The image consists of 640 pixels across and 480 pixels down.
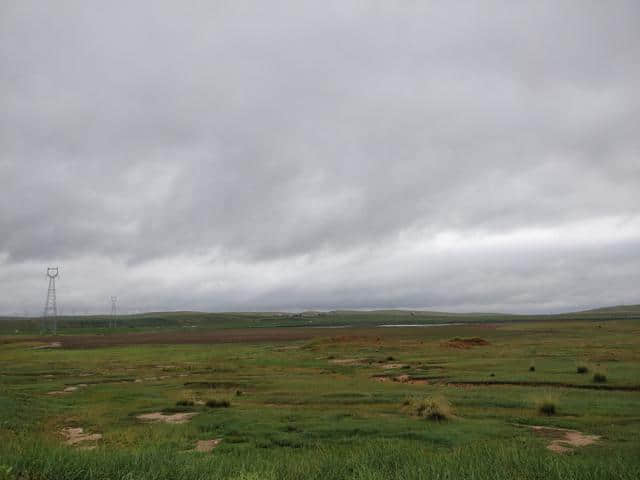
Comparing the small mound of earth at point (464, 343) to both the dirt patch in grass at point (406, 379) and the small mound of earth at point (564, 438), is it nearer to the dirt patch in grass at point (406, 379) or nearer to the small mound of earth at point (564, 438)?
the dirt patch in grass at point (406, 379)

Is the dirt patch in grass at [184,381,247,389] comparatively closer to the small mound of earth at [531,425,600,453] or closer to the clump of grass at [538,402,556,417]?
the clump of grass at [538,402,556,417]

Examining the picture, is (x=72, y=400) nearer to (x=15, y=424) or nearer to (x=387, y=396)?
(x=15, y=424)

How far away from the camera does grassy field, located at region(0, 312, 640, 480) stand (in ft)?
30.0

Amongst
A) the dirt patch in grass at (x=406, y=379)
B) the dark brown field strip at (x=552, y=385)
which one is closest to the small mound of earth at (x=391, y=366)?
the dirt patch in grass at (x=406, y=379)

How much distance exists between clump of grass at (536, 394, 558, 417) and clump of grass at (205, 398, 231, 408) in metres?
14.3

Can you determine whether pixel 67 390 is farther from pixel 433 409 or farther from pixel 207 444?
pixel 433 409

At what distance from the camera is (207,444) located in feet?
56.2

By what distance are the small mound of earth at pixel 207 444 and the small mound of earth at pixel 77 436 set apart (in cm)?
390

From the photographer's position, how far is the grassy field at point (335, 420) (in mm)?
9156

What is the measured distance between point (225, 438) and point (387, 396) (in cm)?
1057

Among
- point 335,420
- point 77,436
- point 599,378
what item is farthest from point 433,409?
point 599,378

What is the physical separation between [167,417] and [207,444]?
646 cm

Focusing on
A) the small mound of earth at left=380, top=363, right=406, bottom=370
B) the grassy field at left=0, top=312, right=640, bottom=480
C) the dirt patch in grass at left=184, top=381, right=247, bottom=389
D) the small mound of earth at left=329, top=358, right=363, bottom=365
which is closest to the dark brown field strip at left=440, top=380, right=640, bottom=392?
the grassy field at left=0, top=312, right=640, bottom=480

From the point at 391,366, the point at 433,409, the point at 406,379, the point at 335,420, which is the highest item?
the point at 433,409
